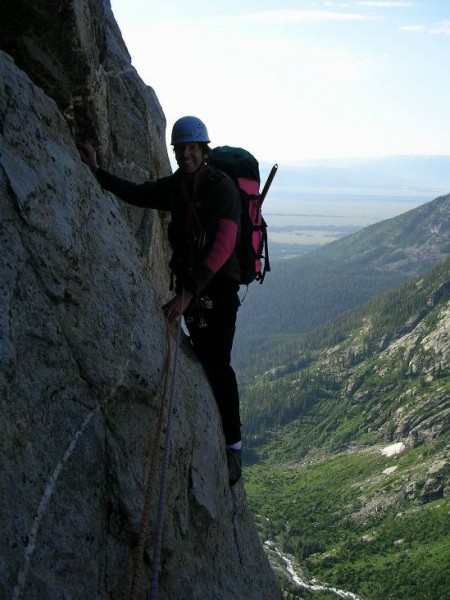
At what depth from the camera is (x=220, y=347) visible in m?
11.7

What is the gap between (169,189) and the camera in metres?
11.0

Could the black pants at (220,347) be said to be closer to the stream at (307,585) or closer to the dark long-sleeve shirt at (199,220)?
the dark long-sleeve shirt at (199,220)

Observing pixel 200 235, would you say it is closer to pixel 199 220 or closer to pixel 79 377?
pixel 199 220

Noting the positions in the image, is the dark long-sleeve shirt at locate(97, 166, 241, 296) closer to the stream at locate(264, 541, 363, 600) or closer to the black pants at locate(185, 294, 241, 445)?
the black pants at locate(185, 294, 241, 445)

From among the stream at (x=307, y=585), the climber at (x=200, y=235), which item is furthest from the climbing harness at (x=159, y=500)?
the stream at (x=307, y=585)

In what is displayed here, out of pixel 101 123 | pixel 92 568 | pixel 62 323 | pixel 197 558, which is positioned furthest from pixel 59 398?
pixel 101 123

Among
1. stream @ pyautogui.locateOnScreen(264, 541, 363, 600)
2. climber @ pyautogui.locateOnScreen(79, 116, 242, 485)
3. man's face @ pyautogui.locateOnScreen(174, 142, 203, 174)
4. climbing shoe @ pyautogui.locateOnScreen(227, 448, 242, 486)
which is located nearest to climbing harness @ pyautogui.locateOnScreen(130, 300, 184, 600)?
climber @ pyautogui.locateOnScreen(79, 116, 242, 485)

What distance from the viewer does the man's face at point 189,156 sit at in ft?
33.1

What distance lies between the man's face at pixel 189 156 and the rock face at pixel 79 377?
126cm

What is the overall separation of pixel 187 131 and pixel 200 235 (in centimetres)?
164

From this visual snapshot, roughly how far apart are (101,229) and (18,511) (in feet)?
13.5

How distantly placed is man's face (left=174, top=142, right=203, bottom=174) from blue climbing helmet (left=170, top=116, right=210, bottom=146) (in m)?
0.09

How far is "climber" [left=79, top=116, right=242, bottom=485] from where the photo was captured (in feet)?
32.8

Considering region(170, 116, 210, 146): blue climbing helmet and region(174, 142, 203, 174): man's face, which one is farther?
region(174, 142, 203, 174): man's face
